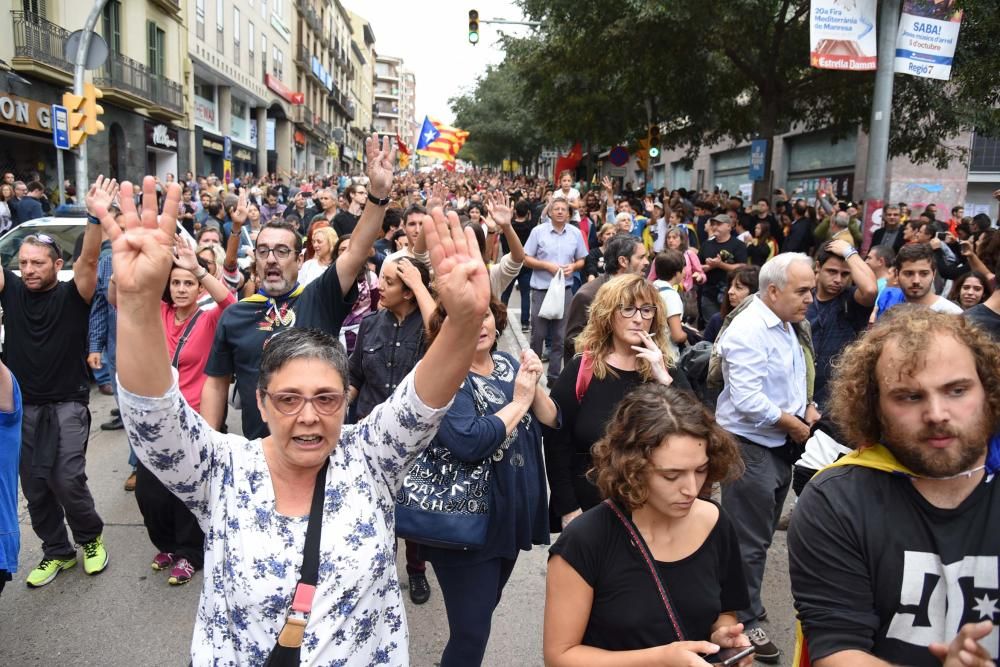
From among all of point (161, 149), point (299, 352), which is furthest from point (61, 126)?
point (161, 149)

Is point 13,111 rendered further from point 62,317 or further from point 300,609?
point 300,609

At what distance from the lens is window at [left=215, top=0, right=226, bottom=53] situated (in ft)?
110

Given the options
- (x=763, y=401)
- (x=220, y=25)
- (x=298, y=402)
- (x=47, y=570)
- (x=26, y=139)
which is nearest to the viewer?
(x=298, y=402)

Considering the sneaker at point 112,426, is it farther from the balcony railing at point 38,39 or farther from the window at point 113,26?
the window at point 113,26

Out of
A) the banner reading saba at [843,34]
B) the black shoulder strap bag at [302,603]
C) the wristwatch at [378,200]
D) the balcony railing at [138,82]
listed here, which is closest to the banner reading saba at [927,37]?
the banner reading saba at [843,34]

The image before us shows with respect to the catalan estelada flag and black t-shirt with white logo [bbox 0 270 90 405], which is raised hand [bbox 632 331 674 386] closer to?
black t-shirt with white logo [bbox 0 270 90 405]

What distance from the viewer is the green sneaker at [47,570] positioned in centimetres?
418

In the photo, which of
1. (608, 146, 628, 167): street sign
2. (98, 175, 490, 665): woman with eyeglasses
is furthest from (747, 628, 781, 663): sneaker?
(608, 146, 628, 167): street sign

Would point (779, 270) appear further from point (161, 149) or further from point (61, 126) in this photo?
point (161, 149)

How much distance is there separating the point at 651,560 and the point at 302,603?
0.96m

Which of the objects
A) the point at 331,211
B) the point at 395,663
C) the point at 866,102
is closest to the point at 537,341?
the point at 331,211

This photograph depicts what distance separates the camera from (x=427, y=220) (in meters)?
1.92

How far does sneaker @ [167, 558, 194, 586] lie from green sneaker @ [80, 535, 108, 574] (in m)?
0.43

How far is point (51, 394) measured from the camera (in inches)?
168
